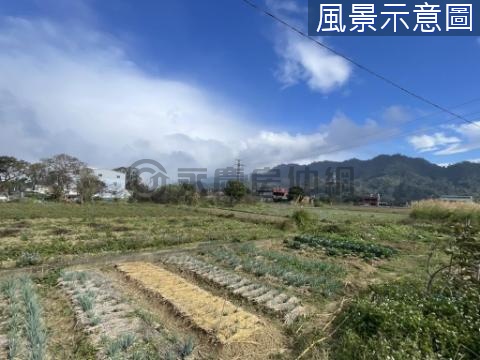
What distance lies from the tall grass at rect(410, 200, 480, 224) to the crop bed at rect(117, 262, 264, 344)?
15036 millimetres

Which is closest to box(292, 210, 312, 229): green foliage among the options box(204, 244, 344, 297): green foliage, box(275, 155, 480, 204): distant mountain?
box(204, 244, 344, 297): green foliage

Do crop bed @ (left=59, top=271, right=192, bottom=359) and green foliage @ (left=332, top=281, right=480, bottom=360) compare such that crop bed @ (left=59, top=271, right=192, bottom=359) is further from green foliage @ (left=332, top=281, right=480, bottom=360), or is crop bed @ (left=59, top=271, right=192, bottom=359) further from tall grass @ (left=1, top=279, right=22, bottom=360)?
green foliage @ (left=332, top=281, right=480, bottom=360)

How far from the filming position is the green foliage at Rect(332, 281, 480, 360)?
2.79m

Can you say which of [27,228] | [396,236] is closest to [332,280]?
[396,236]

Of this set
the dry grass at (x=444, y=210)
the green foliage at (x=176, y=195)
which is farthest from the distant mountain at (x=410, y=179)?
the dry grass at (x=444, y=210)

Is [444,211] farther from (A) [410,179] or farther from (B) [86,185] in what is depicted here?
(A) [410,179]

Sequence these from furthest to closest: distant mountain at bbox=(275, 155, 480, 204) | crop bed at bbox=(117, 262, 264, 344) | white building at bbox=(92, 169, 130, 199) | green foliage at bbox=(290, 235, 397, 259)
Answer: distant mountain at bbox=(275, 155, 480, 204), white building at bbox=(92, 169, 130, 199), green foliage at bbox=(290, 235, 397, 259), crop bed at bbox=(117, 262, 264, 344)

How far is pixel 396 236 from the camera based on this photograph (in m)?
12.4

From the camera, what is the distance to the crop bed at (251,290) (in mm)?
4285

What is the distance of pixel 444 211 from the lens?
17.5 metres

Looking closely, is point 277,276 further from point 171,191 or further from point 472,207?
point 171,191

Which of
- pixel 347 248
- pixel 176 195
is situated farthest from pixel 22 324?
pixel 176 195

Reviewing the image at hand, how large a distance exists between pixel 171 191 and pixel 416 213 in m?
26.3

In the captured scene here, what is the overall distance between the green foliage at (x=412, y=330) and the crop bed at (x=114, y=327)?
5.67ft
